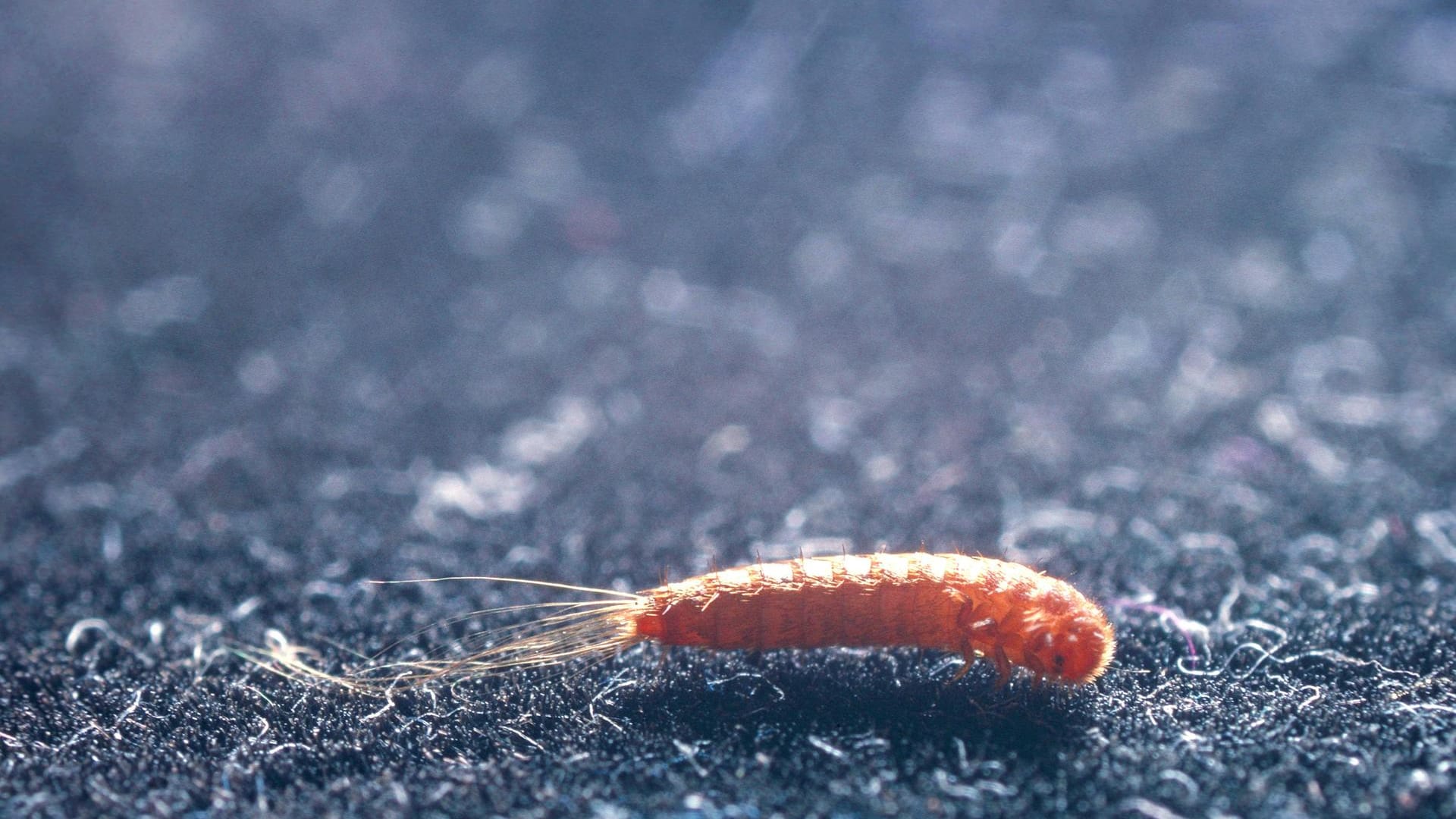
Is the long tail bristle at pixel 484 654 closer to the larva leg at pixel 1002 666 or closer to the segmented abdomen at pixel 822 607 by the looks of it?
the segmented abdomen at pixel 822 607

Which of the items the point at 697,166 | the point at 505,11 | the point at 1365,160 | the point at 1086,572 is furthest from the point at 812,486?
the point at 505,11

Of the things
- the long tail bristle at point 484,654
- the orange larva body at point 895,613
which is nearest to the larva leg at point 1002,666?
the orange larva body at point 895,613

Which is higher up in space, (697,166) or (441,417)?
(697,166)

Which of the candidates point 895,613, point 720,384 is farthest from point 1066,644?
point 720,384

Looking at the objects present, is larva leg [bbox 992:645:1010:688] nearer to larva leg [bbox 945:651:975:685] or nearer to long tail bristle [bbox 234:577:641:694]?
larva leg [bbox 945:651:975:685]

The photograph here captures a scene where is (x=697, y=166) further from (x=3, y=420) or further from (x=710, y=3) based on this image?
(x=3, y=420)

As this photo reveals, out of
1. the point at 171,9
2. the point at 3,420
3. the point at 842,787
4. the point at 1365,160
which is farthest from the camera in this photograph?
the point at 171,9
